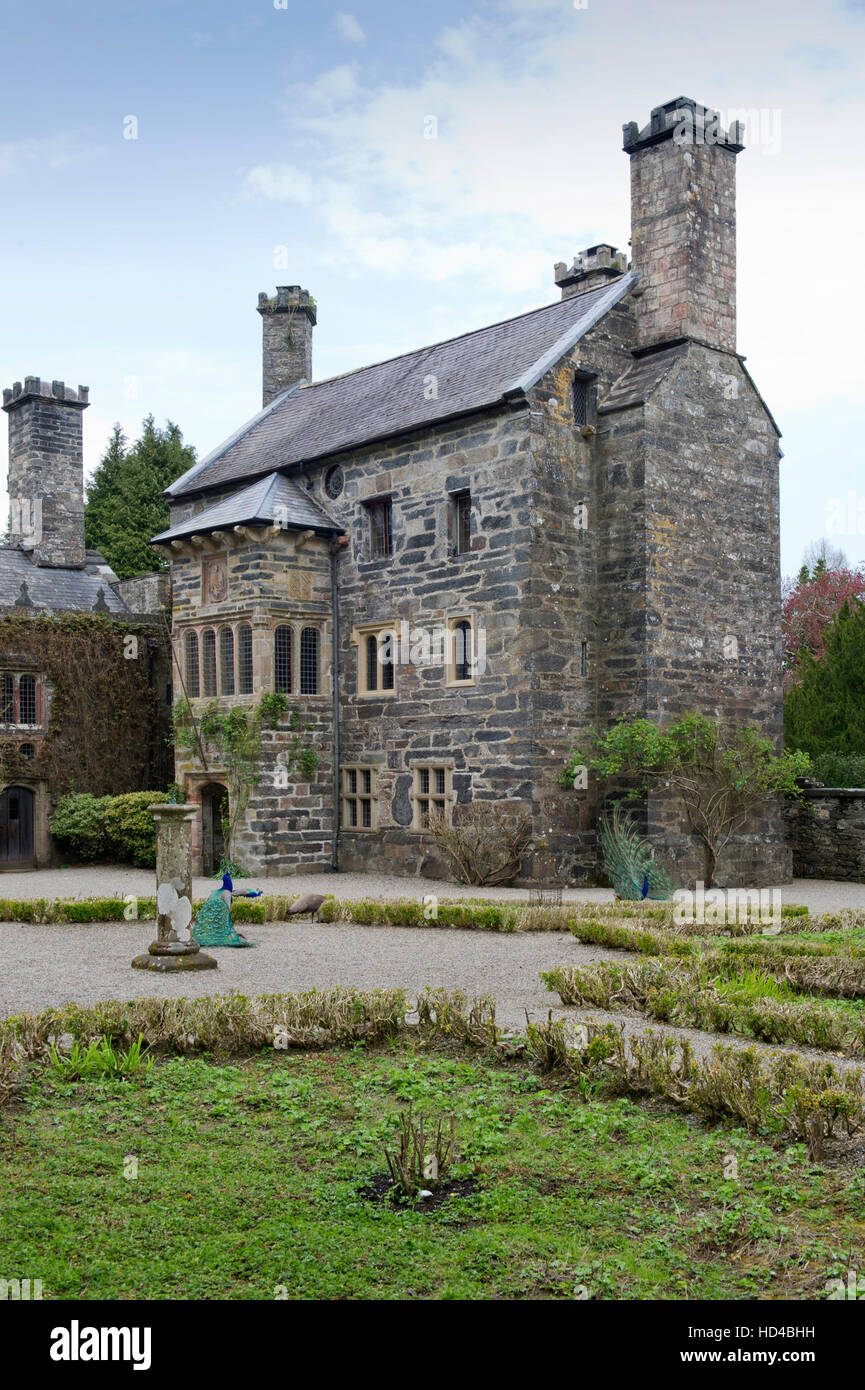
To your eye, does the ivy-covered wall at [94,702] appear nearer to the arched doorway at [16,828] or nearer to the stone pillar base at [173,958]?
the arched doorway at [16,828]

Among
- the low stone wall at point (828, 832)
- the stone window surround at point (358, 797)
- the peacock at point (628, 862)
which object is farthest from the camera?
the stone window surround at point (358, 797)

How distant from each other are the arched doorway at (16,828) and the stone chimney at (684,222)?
15.5 m

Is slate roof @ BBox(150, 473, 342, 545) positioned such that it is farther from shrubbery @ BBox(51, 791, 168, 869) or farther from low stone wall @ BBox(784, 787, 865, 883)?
low stone wall @ BBox(784, 787, 865, 883)

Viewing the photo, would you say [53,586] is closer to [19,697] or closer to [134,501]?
[19,697]

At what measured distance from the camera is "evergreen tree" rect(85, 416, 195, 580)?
42.6m

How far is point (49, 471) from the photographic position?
98.5ft

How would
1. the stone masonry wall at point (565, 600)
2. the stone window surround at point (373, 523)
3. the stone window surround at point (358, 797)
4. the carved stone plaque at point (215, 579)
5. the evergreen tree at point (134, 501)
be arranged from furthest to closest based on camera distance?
the evergreen tree at point (134, 501)
the carved stone plaque at point (215, 579)
the stone window surround at point (373, 523)
the stone window surround at point (358, 797)
the stone masonry wall at point (565, 600)

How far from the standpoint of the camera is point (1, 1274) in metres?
4.76

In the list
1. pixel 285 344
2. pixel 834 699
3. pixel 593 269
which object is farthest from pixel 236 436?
pixel 834 699

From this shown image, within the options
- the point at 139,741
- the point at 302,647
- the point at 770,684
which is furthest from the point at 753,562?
the point at 139,741

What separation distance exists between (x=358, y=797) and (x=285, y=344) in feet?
42.7

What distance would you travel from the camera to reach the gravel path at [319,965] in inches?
396

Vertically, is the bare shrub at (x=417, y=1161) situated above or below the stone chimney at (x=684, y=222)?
below

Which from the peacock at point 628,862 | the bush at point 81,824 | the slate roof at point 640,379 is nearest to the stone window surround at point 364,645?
the peacock at point 628,862
